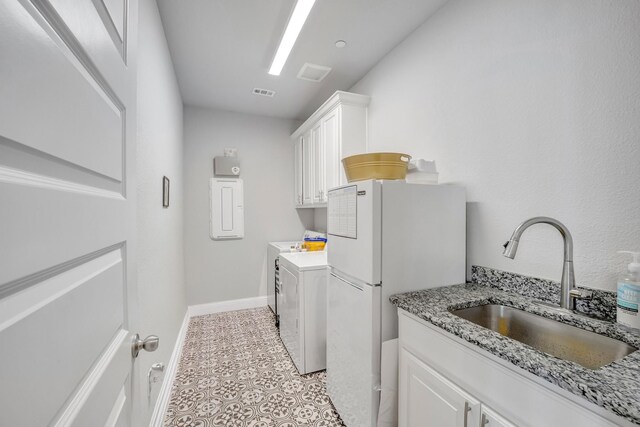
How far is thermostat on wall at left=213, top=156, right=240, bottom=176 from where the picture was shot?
3594 mm

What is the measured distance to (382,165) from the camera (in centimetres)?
158

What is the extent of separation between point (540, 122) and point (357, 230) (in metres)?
1.05

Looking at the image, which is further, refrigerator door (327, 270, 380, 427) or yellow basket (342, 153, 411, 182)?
yellow basket (342, 153, 411, 182)

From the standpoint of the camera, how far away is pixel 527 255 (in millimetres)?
1381

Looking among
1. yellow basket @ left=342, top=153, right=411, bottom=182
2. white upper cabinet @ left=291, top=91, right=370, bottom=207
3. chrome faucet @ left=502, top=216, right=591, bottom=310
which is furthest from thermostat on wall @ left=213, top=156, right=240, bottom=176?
chrome faucet @ left=502, top=216, right=591, bottom=310

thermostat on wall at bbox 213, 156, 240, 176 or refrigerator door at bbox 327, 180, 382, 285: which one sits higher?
thermostat on wall at bbox 213, 156, 240, 176

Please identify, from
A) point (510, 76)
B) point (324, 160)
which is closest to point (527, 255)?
point (510, 76)

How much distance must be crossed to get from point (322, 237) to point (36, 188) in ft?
10.2

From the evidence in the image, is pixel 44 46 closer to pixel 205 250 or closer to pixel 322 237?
pixel 322 237

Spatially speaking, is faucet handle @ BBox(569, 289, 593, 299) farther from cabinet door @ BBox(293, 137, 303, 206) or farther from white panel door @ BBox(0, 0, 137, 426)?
cabinet door @ BBox(293, 137, 303, 206)

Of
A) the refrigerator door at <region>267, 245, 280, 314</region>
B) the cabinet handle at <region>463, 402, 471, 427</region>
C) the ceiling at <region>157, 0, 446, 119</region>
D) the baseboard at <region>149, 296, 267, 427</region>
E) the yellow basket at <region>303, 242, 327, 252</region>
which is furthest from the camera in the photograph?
the refrigerator door at <region>267, 245, 280, 314</region>

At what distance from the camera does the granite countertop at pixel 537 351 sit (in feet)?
2.11

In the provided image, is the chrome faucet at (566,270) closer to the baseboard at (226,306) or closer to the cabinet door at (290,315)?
the cabinet door at (290,315)

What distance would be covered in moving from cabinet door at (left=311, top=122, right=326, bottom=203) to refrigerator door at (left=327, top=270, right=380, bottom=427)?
139cm
